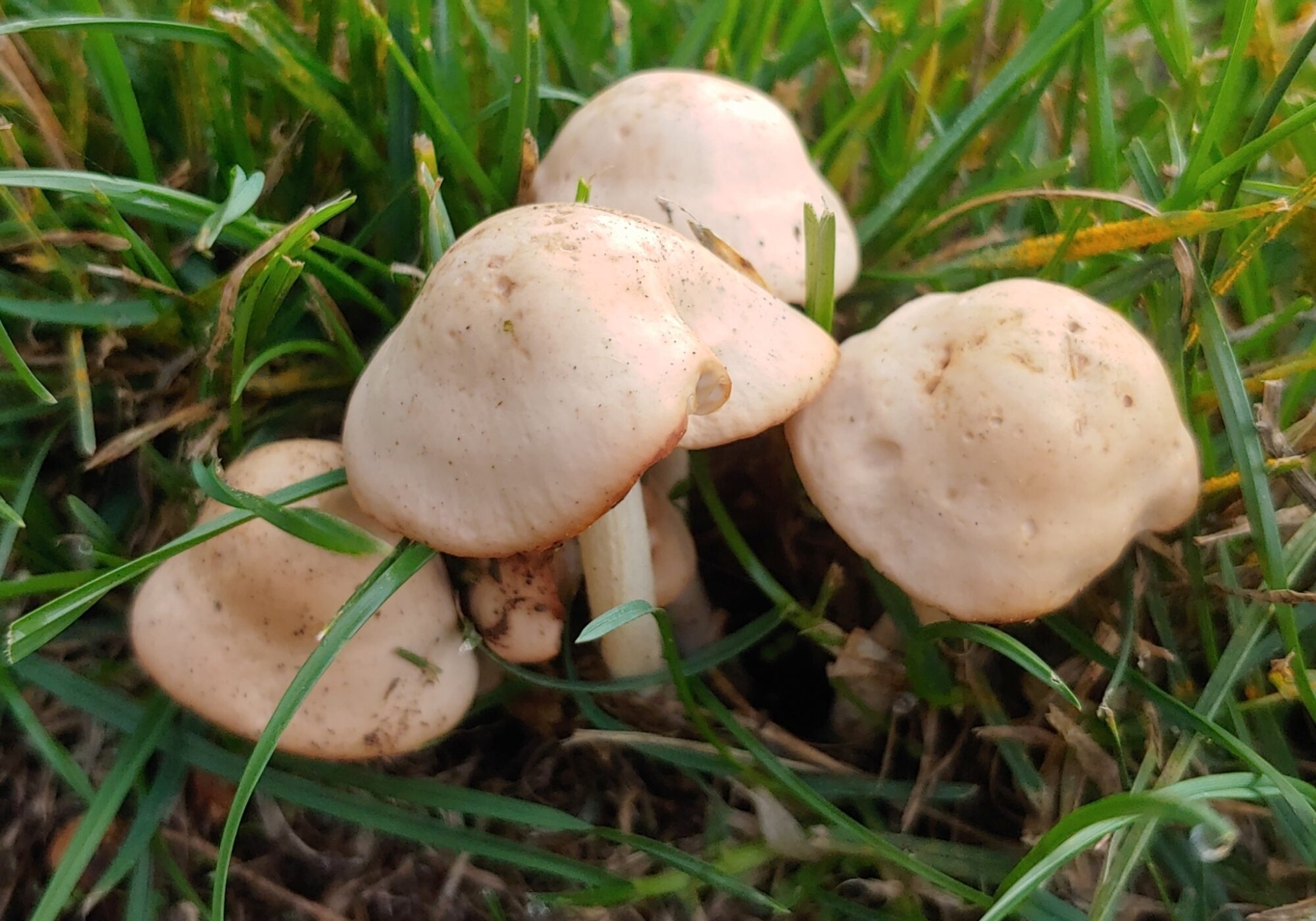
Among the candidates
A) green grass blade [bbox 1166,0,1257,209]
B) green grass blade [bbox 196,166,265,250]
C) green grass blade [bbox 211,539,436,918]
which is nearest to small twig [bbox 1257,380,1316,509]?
green grass blade [bbox 1166,0,1257,209]

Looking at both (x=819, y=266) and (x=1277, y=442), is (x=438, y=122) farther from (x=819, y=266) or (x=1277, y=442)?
(x=1277, y=442)

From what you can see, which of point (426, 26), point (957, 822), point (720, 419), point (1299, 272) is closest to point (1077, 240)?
point (1299, 272)

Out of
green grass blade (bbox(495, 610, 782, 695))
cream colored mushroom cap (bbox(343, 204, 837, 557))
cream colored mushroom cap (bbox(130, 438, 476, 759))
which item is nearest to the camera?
cream colored mushroom cap (bbox(343, 204, 837, 557))

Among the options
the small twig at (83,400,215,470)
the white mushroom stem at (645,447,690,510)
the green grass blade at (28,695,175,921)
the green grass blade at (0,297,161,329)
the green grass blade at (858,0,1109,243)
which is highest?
the green grass blade at (858,0,1109,243)

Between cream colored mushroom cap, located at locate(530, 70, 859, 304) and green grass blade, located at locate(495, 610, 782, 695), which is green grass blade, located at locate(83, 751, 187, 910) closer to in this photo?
green grass blade, located at locate(495, 610, 782, 695)

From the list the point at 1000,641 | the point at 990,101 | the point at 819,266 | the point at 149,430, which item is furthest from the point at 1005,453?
the point at 149,430

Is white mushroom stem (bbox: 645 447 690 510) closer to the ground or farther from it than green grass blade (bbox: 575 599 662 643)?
closer to the ground

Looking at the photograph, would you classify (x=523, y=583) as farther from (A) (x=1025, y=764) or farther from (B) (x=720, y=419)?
(A) (x=1025, y=764)
